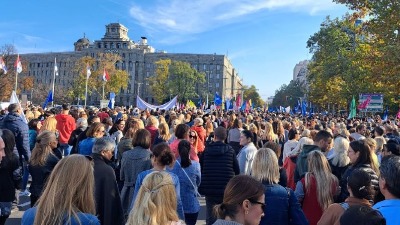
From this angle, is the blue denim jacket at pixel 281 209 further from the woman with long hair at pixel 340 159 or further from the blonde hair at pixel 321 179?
the woman with long hair at pixel 340 159

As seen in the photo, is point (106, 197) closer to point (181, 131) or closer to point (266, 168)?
point (266, 168)

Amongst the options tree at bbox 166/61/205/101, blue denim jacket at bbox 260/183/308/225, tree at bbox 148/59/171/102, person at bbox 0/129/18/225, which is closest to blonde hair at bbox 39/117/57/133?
person at bbox 0/129/18/225

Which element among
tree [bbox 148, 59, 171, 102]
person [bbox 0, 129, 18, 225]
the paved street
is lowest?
the paved street

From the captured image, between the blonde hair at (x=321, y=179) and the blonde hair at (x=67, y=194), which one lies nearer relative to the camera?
the blonde hair at (x=67, y=194)

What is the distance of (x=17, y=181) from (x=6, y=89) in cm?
5576

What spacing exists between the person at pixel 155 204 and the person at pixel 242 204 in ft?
1.08

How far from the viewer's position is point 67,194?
2732 millimetres

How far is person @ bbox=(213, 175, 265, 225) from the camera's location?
284 cm

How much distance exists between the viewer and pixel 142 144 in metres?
6.24

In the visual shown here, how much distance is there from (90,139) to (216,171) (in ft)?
7.54

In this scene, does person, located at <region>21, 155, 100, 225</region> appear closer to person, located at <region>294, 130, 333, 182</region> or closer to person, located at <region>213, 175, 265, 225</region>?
person, located at <region>213, 175, 265, 225</region>

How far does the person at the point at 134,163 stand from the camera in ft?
20.3

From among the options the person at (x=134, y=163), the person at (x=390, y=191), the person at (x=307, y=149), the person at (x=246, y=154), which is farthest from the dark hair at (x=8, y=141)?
the person at (x=390, y=191)

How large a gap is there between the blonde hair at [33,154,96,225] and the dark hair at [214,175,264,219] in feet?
2.97
